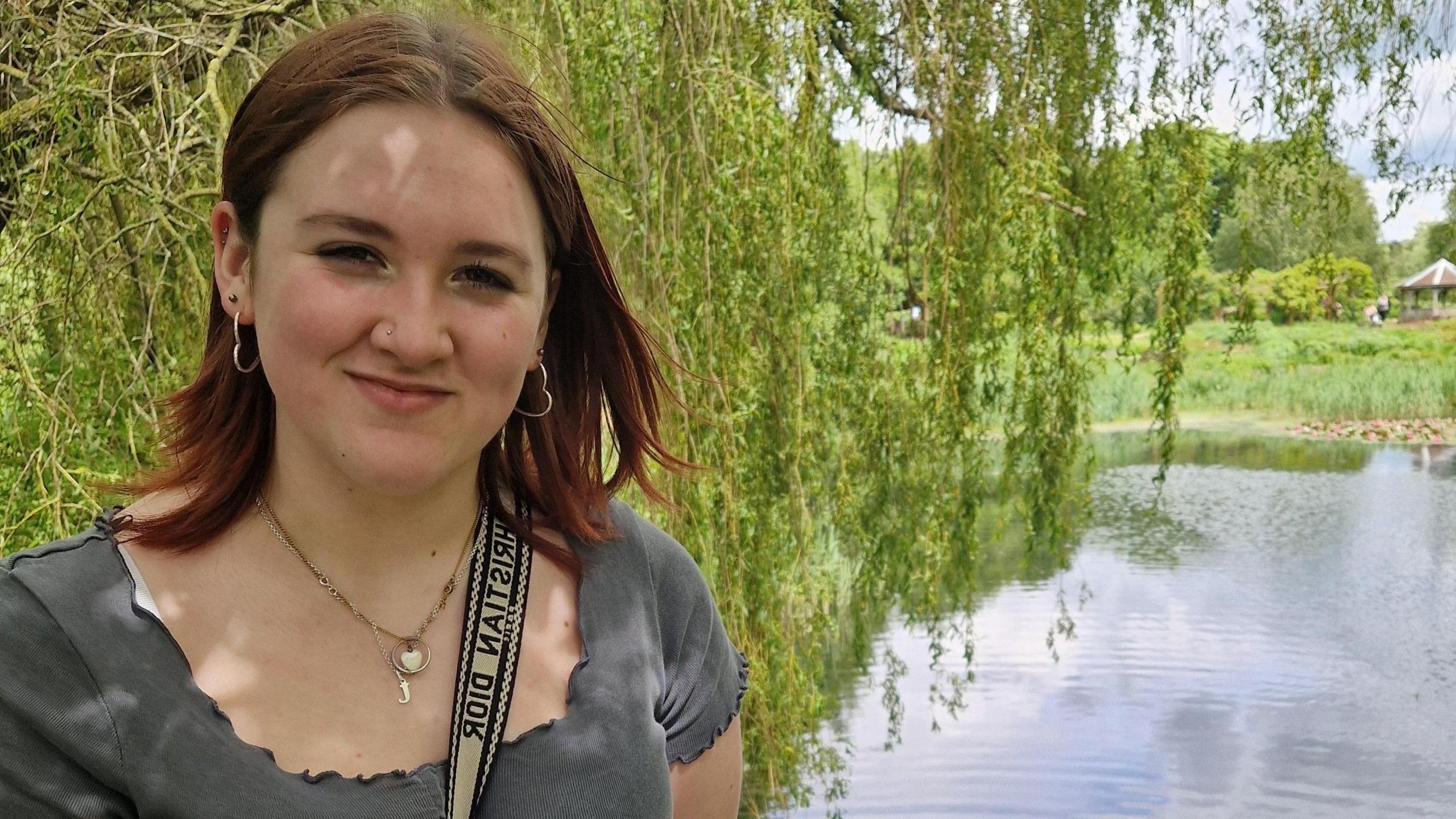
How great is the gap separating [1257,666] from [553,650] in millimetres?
8742

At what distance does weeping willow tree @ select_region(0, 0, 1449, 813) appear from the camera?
2.32 meters

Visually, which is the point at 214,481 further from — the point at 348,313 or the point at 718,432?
the point at 718,432

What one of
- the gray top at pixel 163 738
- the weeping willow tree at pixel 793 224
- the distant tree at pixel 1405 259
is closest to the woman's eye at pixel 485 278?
the gray top at pixel 163 738

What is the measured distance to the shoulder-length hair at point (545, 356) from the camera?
35.7 inches

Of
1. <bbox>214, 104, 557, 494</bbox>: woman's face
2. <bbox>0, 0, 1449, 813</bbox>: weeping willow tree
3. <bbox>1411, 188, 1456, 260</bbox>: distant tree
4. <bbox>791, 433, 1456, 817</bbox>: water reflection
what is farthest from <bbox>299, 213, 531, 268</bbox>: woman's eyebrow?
<bbox>791, 433, 1456, 817</bbox>: water reflection

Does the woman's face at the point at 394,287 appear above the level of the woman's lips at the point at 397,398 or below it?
above

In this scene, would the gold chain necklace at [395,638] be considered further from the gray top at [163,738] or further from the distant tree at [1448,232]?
the distant tree at [1448,232]

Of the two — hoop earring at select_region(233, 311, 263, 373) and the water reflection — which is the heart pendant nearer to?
hoop earring at select_region(233, 311, 263, 373)

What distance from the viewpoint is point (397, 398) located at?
0.88m

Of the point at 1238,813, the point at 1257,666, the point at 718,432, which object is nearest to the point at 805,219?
the point at 718,432

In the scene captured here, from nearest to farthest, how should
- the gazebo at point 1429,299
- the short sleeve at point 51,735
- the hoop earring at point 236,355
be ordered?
the short sleeve at point 51,735
the hoop earring at point 236,355
the gazebo at point 1429,299

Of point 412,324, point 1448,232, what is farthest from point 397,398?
point 1448,232

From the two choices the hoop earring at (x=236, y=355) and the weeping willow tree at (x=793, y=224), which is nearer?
the hoop earring at (x=236, y=355)

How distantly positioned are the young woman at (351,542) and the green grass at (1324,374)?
38.6ft
